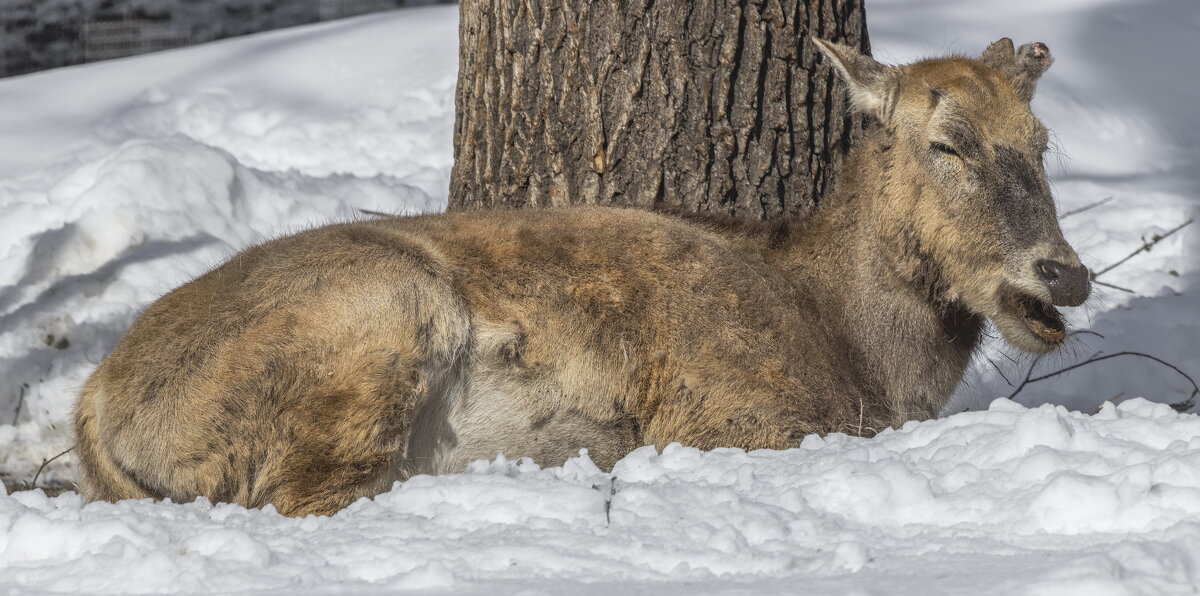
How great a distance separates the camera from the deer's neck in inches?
183

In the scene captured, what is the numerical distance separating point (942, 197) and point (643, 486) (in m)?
1.79

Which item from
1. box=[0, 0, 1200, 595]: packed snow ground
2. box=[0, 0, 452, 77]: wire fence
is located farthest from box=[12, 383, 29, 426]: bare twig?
box=[0, 0, 452, 77]: wire fence

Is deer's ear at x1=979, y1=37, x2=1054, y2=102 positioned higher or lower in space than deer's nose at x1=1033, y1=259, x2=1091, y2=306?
higher

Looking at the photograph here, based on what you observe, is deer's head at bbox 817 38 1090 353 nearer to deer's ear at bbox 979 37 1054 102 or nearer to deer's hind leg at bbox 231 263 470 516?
deer's ear at bbox 979 37 1054 102

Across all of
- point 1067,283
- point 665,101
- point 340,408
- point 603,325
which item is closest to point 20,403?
point 340,408

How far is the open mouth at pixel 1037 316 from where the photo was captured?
4473mm

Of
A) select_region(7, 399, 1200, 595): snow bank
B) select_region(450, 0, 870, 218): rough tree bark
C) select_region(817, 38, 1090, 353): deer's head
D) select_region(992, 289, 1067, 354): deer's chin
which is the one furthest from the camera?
select_region(450, 0, 870, 218): rough tree bark

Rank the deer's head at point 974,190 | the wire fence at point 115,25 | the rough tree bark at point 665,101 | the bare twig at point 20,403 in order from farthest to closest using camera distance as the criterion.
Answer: the wire fence at point 115,25 < the bare twig at point 20,403 < the rough tree bark at point 665,101 < the deer's head at point 974,190

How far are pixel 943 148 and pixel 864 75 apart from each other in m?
0.42

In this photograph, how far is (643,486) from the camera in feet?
11.2

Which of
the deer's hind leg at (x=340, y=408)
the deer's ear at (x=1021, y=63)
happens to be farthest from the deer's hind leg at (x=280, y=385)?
the deer's ear at (x=1021, y=63)

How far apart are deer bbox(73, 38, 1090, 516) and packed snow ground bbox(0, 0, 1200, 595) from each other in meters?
0.33

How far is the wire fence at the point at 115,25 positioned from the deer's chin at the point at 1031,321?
388 inches

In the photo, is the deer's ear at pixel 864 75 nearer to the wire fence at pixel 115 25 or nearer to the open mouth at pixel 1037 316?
the open mouth at pixel 1037 316
